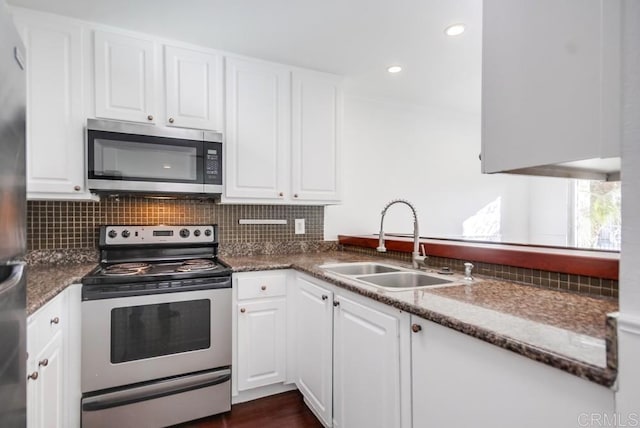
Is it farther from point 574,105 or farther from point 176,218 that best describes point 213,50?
point 574,105

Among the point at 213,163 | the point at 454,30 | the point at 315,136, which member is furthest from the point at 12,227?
the point at 454,30

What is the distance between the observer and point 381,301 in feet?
4.27

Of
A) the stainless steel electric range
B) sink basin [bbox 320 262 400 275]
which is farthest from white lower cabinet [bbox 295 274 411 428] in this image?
the stainless steel electric range

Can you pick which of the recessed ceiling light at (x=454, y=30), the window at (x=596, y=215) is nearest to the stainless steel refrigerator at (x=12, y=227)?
the recessed ceiling light at (x=454, y=30)

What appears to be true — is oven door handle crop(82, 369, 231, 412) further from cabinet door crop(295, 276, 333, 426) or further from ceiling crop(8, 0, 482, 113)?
ceiling crop(8, 0, 482, 113)

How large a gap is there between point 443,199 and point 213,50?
2.66m

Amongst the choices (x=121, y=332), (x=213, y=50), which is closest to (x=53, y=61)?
(x=213, y=50)

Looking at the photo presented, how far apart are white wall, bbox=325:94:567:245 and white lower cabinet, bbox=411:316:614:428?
1.93 metres

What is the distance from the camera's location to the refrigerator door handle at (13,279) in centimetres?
76

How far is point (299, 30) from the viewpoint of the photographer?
6.55 ft

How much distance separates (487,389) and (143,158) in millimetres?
Result: 2067

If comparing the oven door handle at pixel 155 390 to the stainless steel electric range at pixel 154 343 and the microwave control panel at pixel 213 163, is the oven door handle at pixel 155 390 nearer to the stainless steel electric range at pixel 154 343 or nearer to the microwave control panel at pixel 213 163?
the stainless steel electric range at pixel 154 343

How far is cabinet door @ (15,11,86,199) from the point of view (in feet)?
6.03

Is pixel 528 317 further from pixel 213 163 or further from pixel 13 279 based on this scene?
pixel 213 163
